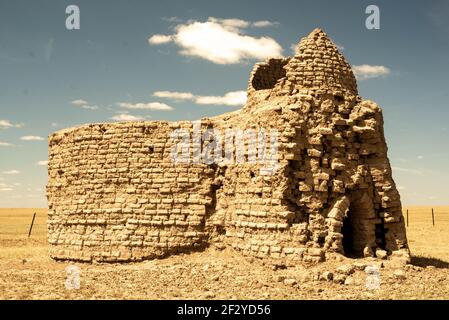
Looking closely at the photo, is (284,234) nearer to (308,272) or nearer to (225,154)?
(308,272)

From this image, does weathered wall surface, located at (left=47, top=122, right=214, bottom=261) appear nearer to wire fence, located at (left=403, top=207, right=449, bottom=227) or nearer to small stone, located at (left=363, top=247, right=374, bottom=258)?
small stone, located at (left=363, top=247, right=374, bottom=258)

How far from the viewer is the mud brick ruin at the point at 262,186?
12.1m

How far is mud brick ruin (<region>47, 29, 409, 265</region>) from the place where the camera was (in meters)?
12.1

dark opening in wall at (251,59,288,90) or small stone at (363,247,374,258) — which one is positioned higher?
dark opening in wall at (251,59,288,90)

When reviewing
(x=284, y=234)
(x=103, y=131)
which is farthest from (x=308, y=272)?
(x=103, y=131)

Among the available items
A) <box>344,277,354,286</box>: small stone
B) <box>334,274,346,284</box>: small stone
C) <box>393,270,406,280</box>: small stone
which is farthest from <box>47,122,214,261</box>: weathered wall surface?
<box>393,270,406,280</box>: small stone

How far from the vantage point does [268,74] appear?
1561 centimetres

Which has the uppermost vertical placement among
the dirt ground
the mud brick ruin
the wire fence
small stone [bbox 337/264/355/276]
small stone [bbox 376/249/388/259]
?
the mud brick ruin

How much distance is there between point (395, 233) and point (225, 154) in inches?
200

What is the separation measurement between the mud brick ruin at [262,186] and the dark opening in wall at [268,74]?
0.16 feet

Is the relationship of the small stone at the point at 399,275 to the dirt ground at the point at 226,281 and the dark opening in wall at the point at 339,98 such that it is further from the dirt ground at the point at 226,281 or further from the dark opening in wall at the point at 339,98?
the dark opening in wall at the point at 339,98

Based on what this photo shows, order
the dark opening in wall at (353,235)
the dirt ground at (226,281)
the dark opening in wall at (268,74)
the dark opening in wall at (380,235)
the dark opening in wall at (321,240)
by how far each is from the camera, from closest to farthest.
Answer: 1. the dirt ground at (226,281)
2. the dark opening in wall at (321,240)
3. the dark opening in wall at (353,235)
4. the dark opening in wall at (380,235)
5. the dark opening in wall at (268,74)

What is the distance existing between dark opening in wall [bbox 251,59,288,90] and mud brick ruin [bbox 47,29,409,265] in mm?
48

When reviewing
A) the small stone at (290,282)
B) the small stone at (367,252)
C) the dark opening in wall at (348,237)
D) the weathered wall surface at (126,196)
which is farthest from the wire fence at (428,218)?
the small stone at (290,282)
